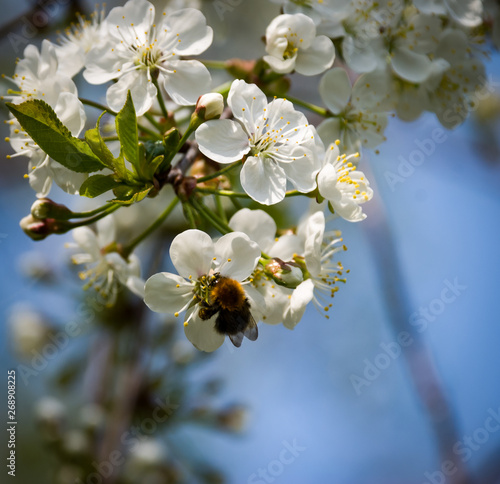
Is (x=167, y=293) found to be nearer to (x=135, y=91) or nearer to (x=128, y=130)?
(x=128, y=130)

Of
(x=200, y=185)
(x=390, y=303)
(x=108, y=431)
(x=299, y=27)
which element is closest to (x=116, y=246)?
(x=200, y=185)

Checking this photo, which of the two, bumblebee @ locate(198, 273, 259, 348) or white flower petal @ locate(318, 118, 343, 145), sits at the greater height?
white flower petal @ locate(318, 118, 343, 145)

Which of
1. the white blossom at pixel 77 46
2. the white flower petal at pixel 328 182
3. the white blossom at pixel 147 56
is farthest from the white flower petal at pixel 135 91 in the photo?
the white flower petal at pixel 328 182

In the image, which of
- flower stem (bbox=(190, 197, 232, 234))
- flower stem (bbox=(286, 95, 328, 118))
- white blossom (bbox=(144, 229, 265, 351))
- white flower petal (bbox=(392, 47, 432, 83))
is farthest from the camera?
white flower petal (bbox=(392, 47, 432, 83))

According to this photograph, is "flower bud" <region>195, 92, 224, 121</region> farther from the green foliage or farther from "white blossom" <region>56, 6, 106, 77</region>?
"white blossom" <region>56, 6, 106, 77</region>

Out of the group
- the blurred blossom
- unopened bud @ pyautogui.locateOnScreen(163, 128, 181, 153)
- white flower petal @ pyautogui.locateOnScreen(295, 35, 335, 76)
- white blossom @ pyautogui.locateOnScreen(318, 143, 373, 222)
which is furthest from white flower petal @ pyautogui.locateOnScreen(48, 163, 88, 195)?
the blurred blossom

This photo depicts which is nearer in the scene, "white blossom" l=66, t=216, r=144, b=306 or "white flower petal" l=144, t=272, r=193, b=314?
"white flower petal" l=144, t=272, r=193, b=314

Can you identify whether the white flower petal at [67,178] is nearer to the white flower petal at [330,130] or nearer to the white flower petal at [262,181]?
the white flower petal at [262,181]

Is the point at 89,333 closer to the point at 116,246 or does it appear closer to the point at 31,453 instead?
the point at 31,453
